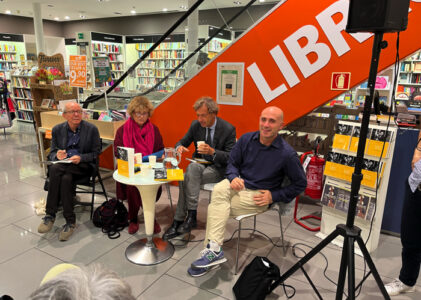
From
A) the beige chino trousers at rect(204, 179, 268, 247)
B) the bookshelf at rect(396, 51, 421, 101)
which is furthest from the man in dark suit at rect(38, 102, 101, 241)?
the bookshelf at rect(396, 51, 421, 101)

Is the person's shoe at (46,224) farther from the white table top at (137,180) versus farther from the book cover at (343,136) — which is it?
the book cover at (343,136)

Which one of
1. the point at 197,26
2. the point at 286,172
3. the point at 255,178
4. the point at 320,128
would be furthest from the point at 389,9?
the point at 197,26

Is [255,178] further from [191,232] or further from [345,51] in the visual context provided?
[345,51]

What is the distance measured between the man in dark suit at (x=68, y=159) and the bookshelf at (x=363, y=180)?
2423 mm

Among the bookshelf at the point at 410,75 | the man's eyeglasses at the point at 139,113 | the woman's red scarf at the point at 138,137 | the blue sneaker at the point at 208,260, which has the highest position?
the bookshelf at the point at 410,75

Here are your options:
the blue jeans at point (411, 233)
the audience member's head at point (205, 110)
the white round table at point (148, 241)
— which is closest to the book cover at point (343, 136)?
the blue jeans at point (411, 233)

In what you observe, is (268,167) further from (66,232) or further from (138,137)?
(66,232)

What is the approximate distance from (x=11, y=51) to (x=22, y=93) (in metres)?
3.04

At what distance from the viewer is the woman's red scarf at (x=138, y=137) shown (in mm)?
2971

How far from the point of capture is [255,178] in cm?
243

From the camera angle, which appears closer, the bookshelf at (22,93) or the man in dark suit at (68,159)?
the man in dark suit at (68,159)

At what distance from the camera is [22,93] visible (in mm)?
8281

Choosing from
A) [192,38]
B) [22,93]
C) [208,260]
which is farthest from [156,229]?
[22,93]

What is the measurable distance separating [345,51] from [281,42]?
26.0 inches
